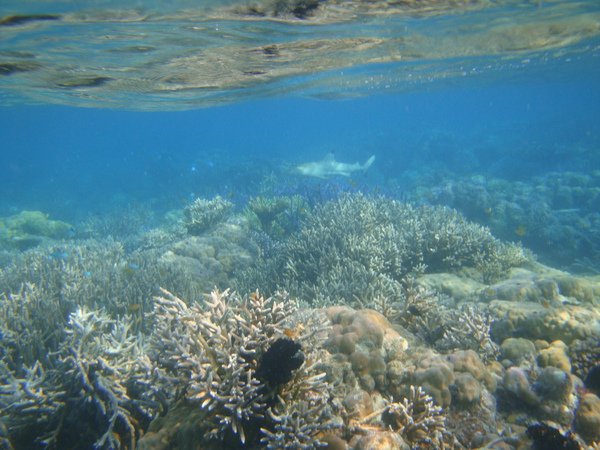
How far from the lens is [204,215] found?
13.3 meters

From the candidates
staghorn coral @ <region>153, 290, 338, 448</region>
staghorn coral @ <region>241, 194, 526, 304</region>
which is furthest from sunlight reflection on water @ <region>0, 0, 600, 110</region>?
staghorn coral @ <region>153, 290, 338, 448</region>

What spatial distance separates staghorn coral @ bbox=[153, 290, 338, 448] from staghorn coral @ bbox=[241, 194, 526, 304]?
11.8 ft

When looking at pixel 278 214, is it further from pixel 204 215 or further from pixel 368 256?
pixel 368 256

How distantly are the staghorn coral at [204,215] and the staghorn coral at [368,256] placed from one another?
14.6ft

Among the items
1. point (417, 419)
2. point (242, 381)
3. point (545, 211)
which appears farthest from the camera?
point (545, 211)

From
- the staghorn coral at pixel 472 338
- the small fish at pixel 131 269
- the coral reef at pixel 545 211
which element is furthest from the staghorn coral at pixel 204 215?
the coral reef at pixel 545 211

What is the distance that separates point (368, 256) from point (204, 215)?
7.39 m

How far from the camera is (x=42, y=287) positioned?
7.59 meters

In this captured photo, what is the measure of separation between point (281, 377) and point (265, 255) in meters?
7.72

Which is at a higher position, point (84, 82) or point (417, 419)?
point (84, 82)

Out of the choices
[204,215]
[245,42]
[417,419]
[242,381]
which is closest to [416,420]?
[417,419]

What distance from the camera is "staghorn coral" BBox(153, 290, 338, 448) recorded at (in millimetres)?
3076

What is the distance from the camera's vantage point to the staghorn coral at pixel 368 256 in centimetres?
768

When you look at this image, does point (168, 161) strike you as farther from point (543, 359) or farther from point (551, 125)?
point (551, 125)
